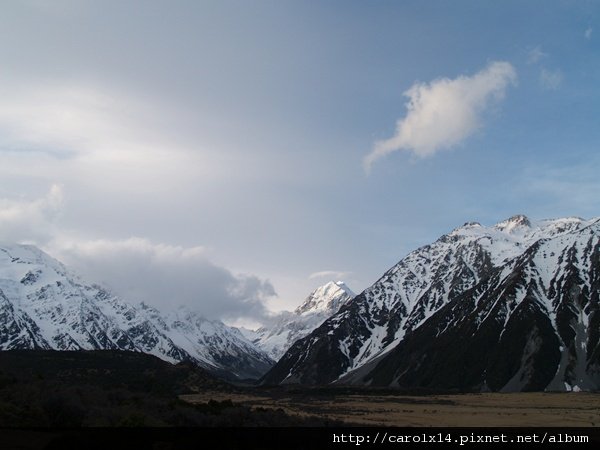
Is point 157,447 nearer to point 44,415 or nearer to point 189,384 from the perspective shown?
point 44,415

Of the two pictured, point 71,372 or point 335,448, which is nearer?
point 335,448

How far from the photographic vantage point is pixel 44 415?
46.1 meters

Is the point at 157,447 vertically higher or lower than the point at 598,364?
lower

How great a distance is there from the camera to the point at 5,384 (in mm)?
63812

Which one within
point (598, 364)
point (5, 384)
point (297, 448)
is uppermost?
point (598, 364)

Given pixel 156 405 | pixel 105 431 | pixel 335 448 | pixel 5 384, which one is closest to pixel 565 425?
pixel 335 448

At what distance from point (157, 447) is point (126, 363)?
16662cm

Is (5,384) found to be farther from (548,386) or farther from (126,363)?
(548,386)

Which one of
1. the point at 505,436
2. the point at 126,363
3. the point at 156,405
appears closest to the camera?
the point at 505,436

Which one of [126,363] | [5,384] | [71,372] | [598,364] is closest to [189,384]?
[71,372]

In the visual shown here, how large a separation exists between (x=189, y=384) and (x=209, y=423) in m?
112

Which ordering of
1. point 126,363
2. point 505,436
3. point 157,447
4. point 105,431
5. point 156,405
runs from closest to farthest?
point 157,447 → point 105,431 → point 505,436 → point 156,405 → point 126,363

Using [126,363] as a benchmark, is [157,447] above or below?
below

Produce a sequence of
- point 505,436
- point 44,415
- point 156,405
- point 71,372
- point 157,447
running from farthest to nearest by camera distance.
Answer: point 71,372 → point 156,405 → point 505,436 → point 44,415 → point 157,447
